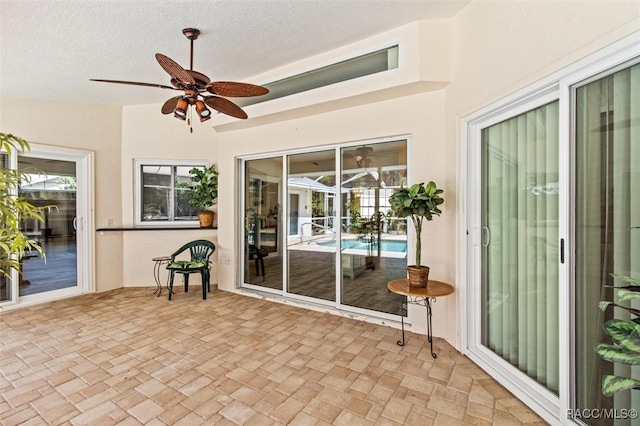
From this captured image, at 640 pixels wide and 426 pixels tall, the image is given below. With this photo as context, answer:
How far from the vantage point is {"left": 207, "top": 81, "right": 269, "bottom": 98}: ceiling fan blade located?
247cm

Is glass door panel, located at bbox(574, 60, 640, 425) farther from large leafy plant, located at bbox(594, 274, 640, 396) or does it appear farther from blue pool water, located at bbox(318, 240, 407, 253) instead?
blue pool water, located at bbox(318, 240, 407, 253)

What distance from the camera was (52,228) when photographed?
14.1ft

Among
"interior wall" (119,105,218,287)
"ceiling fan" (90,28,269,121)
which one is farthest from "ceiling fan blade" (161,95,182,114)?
"interior wall" (119,105,218,287)

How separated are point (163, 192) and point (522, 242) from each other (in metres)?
5.18

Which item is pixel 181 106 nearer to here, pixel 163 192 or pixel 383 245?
pixel 383 245

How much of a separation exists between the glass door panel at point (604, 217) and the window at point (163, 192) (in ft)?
16.2

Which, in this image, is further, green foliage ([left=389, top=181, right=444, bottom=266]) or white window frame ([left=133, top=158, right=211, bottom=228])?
white window frame ([left=133, top=158, right=211, bottom=228])

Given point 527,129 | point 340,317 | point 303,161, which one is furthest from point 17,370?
point 527,129

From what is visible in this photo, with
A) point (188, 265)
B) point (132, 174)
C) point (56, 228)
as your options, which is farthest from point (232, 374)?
point (132, 174)

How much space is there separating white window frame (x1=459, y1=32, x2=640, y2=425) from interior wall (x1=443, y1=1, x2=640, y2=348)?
43mm

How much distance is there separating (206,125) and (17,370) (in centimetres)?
385

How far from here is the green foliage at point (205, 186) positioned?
15.7ft

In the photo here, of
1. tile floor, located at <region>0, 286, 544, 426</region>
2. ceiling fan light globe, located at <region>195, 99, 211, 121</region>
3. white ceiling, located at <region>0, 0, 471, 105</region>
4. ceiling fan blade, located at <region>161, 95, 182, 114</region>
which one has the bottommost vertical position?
tile floor, located at <region>0, 286, 544, 426</region>

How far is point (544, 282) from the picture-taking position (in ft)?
6.41
